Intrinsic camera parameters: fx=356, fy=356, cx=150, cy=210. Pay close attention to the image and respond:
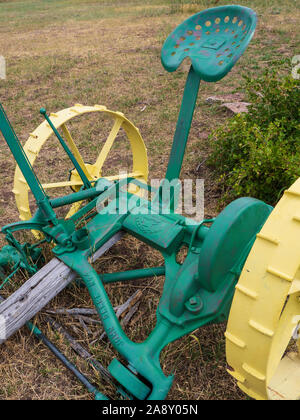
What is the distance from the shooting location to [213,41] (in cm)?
210

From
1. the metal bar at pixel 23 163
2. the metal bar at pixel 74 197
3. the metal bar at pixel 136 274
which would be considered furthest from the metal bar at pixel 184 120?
the metal bar at pixel 23 163

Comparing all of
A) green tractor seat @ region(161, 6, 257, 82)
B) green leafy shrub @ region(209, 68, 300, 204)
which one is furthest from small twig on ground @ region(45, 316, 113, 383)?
green tractor seat @ region(161, 6, 257, 82)

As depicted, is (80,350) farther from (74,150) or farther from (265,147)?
(265,147)

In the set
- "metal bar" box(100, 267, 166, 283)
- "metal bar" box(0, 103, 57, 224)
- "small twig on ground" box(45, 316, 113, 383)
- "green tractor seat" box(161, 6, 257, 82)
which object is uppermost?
"green tractor seat" box(161, 6, 257, 82)

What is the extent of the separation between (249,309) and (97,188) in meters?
1.36

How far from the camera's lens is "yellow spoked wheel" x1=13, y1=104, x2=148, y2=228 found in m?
2.35

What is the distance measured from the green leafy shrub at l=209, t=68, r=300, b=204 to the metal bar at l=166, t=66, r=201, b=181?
592 mm

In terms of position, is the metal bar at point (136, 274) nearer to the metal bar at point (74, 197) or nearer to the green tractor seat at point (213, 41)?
the metal bar at point (74, 197)

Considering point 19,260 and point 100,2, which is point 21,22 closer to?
point 100,2

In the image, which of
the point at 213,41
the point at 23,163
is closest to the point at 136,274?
the point at 23,163

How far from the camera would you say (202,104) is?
4605 mm

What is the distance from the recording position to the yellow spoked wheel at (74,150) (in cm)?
235

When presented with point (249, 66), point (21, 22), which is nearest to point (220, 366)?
point (249, 66)

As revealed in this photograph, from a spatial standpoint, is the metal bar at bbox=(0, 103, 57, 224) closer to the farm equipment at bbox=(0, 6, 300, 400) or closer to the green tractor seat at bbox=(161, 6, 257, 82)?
the farm equipment at bbox=(0, 6, 300, 400)
